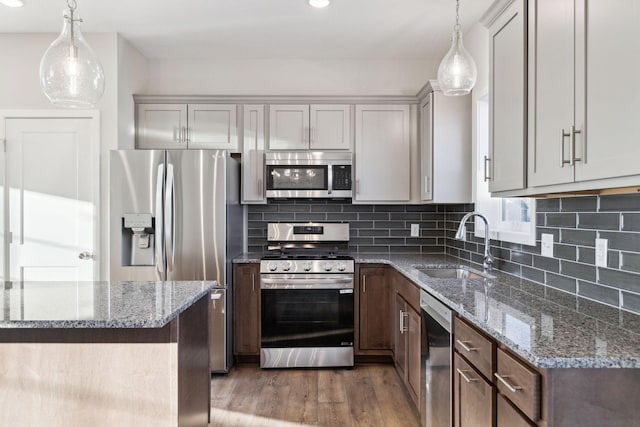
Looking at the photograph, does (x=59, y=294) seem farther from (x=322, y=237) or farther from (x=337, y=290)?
(x=322, y=237)

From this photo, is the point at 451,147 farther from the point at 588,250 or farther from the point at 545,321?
the point at 545,321

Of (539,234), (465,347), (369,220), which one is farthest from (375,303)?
(465,347)

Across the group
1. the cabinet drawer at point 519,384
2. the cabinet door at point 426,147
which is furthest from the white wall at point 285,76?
the cabinet drawer at point 519,384

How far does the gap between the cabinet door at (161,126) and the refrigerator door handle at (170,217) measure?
54 cm

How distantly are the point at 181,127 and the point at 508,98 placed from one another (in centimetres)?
268

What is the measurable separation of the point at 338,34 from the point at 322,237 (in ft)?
5.67

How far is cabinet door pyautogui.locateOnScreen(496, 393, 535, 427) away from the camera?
127 cm

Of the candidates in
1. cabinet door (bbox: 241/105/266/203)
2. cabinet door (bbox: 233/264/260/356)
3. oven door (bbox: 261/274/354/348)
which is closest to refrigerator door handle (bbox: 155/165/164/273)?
cabinet door (bbox: 233/264/260/356)

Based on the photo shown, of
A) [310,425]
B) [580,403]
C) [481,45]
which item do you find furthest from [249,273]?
[580,403]

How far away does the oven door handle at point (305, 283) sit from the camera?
3.43 m

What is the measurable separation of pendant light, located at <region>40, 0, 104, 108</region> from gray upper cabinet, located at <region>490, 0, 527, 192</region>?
1.83 meters

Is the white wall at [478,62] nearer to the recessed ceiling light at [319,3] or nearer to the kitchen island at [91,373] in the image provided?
the recessed ceiling light at [319,3]

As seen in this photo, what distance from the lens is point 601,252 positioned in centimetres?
182

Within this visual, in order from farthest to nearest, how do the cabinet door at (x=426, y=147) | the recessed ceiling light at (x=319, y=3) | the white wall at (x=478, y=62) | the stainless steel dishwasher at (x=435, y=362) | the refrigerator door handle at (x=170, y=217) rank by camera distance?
the cabinet door at (x=426, y=147) → the refrigerator door handle at (x=170, y=217) → the white wall at (x=478, y=62) → the recessed ceiling light at (x=319, y=3) → the stainless steel dishwasher at (x=435, y=362)
